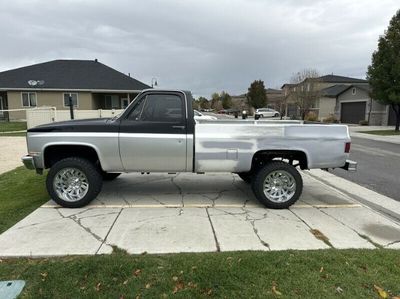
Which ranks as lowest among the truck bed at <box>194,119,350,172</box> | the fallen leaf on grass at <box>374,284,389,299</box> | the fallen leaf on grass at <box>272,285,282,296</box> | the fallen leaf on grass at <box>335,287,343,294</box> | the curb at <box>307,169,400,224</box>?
the curb at <box>307,169,400,224</box>

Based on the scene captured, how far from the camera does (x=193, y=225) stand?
4777 millimetres

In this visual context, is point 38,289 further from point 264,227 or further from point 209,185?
point 209,185

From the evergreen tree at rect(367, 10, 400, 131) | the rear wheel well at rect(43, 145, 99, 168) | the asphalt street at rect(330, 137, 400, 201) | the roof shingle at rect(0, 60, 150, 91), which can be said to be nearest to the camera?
the rear wheel well at rect(43, 145, 99, 168)

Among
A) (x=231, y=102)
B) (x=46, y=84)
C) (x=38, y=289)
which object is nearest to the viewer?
(x=38, y=289)

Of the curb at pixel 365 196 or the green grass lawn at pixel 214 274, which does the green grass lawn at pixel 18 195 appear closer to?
the green grass lawn at pixel 214 274

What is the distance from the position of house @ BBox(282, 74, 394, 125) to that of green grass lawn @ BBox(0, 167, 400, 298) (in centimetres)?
2915

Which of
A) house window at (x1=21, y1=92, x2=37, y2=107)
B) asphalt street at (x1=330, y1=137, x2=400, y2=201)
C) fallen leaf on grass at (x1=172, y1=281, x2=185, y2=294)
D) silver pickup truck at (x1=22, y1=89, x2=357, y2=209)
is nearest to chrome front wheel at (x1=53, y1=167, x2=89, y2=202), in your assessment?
silver pickup truck at (x1=22, y1=89, x2=357, y2=209)

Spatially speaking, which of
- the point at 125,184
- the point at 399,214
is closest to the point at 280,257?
the point at 399,214

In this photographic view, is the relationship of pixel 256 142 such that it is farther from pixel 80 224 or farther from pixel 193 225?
pixel 80 224

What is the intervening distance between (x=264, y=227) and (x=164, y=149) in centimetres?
202

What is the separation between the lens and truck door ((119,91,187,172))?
5.36 meters

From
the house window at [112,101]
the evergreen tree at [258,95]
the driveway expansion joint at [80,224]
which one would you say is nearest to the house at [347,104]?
the evergreen tree at [258,95]

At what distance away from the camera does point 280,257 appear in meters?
3.78

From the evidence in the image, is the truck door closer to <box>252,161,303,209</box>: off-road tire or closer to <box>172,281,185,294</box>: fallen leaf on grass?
<box>252,161,303,209</box>: off-road tire
